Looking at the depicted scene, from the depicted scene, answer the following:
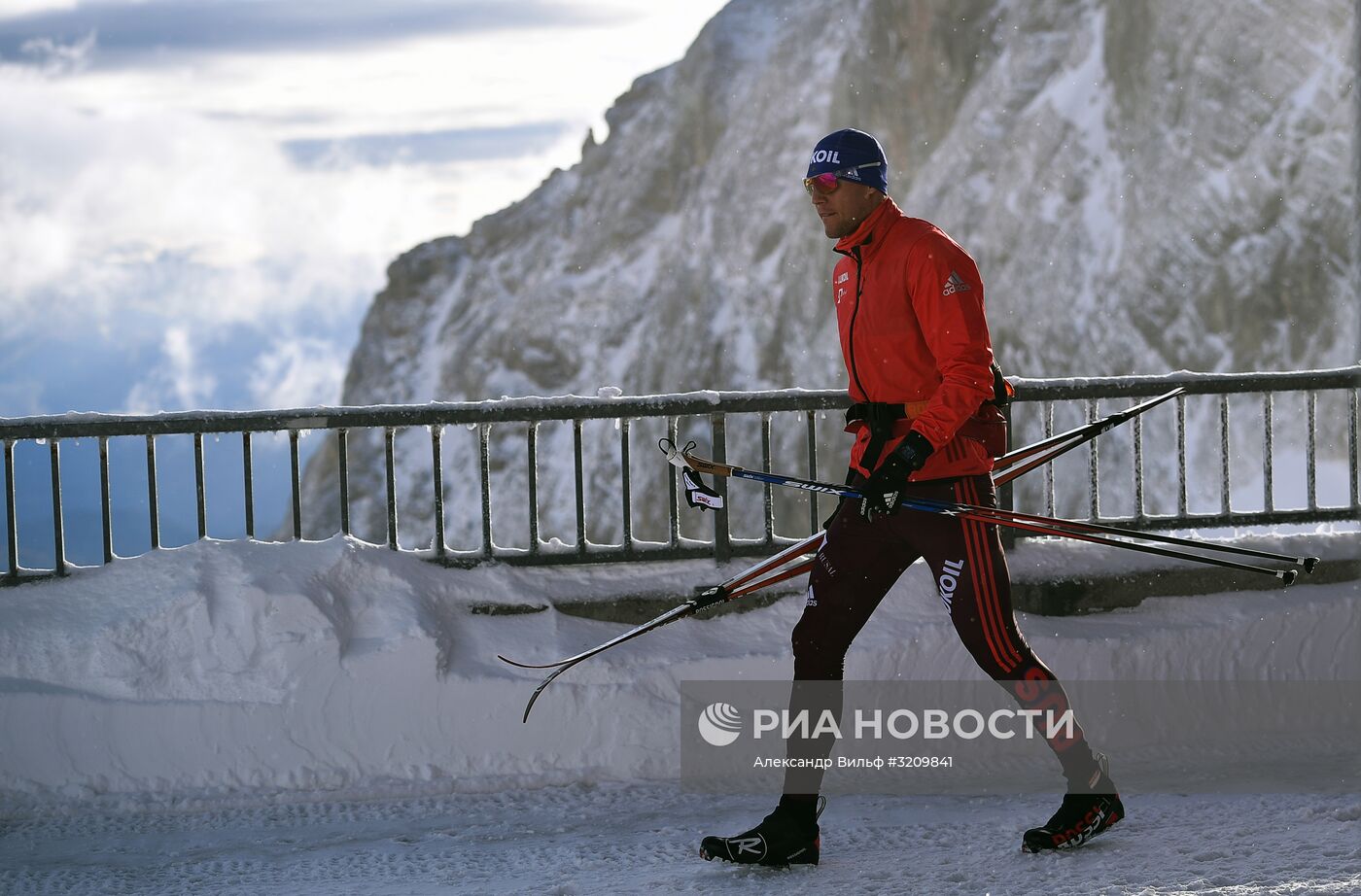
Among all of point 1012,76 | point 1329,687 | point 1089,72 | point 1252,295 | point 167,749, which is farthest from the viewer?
point 1012,76

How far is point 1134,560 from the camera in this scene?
6633 mm

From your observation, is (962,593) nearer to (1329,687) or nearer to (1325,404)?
(1329,687)

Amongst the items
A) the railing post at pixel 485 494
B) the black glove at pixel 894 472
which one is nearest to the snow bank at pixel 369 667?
the railing post at pixel 485 494

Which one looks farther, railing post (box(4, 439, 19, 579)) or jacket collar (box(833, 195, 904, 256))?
railing post (box(4, 439, 19, 579))

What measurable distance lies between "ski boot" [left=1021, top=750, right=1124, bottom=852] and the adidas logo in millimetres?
1529

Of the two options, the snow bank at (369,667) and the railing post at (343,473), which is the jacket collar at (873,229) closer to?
the snow bank at (369,667)

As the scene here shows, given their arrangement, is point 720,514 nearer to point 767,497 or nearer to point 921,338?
point 767,497

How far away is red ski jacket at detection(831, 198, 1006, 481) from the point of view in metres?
4.11

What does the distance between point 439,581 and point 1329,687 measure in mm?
4102

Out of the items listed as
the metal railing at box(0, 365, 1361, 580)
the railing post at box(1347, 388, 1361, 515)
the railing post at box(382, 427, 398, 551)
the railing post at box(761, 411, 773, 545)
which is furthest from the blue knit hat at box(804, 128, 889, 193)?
the railing post at box(1347, 388, 1361, 515)

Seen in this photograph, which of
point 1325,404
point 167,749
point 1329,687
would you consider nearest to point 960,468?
point 1329,687

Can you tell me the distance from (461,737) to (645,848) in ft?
4.21

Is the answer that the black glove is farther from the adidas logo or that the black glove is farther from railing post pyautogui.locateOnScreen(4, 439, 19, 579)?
railing post pyautogui.locateOnScreen(4, 439, 19, 579)

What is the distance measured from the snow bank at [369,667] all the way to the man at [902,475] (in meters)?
1.58
